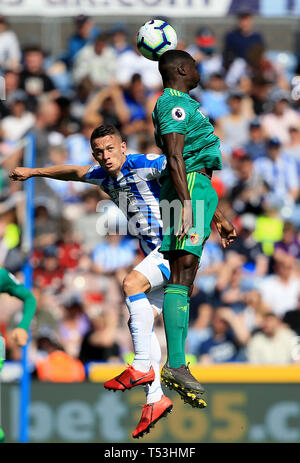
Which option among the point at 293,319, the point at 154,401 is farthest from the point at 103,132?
the point at 293,319

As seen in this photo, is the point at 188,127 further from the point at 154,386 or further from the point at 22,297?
the point at 22,297

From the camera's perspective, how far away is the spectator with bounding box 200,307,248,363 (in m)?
13.8

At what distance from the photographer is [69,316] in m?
14.1

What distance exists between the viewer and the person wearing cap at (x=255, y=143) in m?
16.4

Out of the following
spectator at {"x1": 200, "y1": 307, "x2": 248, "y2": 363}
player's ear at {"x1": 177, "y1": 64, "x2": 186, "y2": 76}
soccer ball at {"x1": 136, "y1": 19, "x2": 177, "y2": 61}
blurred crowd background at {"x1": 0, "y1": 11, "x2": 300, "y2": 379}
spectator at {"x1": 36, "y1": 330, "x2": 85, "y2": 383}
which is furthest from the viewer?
blurred crowd background at {"x1": 0, "y1": 11, "x2": 300, "y2": 379}

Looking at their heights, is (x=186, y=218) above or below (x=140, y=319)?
above

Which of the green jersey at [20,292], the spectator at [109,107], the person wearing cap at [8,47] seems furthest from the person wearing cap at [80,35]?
the green jersey at [20,292]

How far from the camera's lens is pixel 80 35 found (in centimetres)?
1727

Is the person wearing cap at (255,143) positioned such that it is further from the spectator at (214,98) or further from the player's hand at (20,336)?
the player's hand at (20,336)

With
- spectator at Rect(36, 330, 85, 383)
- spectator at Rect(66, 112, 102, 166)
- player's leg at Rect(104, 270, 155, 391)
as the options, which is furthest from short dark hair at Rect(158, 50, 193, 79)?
spectator at Rect(66, 112, 102, 166)

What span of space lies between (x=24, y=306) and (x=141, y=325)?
2287mm

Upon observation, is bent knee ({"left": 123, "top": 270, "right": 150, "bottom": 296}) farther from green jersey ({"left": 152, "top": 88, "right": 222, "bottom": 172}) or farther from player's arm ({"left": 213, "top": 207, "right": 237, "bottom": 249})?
green jersey ({"left": 152, "top": 88, "right": 222, "bottom": 172})

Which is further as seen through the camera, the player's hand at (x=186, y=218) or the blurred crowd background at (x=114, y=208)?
the blurred crowd background at (x=114, y=208)

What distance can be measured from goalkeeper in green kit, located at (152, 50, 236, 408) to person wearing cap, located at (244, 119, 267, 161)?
27.8 ft
